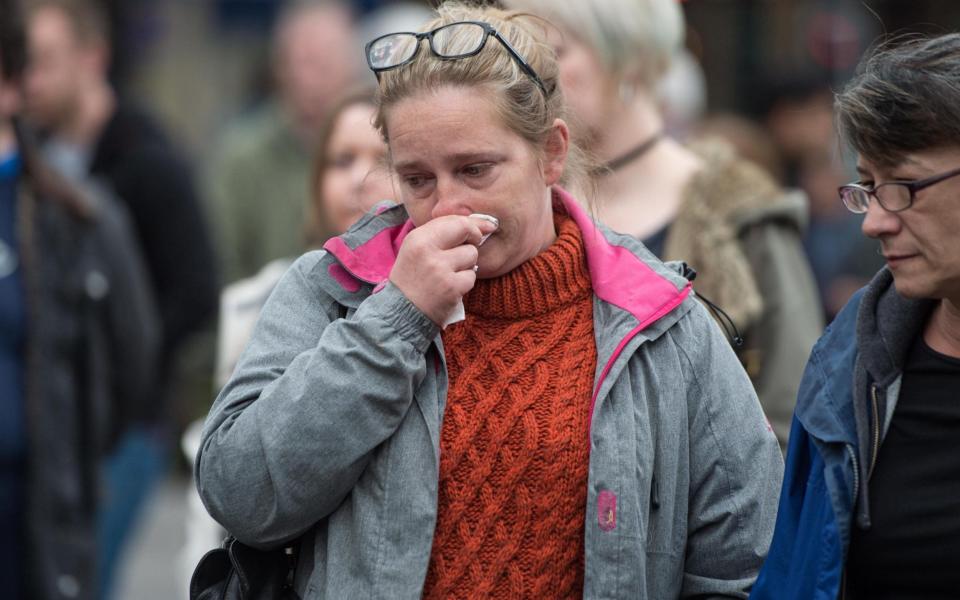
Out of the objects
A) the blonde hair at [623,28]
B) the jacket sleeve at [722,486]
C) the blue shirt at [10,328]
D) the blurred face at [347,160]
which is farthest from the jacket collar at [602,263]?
Answer: the blue shirt at [10,328]

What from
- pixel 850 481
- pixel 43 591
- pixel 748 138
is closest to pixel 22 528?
pixel 43 591

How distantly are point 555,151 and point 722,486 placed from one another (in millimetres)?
702

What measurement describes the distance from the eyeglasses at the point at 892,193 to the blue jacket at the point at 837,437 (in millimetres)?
232

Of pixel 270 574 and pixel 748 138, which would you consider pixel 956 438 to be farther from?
pixel 748 138

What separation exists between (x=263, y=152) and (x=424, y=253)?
5120 millimetres

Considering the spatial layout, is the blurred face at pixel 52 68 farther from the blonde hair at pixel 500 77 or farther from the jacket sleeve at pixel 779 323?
the blonde hair at pixel 500 77

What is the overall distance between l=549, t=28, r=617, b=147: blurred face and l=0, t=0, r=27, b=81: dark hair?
2245mm

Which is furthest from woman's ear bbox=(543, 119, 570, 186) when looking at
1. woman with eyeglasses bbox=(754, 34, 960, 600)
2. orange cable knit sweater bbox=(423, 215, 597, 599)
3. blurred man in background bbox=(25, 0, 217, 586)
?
blurred man in background bbox=(25, 0, 217, 586)

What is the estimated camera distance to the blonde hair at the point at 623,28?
4.01 metres

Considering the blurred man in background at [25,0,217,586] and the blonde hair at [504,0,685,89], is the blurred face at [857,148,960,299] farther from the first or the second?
the blurred man in background at [25,0,217,586]

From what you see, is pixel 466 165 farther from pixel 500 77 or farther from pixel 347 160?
pixel 347 160

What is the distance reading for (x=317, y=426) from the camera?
2709 millimetres

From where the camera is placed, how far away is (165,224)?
7043 mm

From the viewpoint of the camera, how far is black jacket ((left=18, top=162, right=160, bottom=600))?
5199mm
